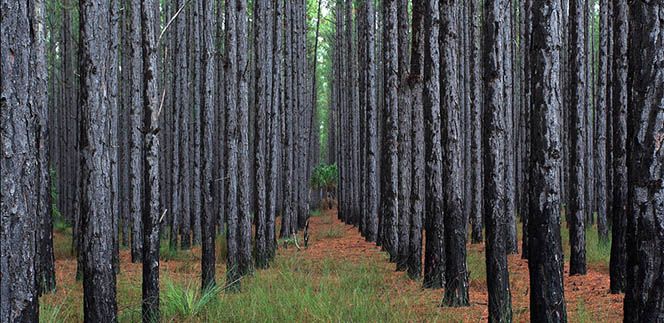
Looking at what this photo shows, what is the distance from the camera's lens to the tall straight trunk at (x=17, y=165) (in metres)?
3.45

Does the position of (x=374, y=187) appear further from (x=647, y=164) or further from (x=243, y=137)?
(x=647, y=164)

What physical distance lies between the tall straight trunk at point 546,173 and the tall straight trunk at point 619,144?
3503 mm

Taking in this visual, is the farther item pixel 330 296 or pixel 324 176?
pixel 324 176

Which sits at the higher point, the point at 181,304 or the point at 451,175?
the point at 451,175

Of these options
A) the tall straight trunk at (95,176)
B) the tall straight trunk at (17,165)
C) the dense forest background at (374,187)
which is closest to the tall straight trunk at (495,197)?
the dense forest background at (374,187)

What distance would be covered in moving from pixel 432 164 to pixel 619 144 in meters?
2.59

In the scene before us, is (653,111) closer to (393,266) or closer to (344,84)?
(393,266)

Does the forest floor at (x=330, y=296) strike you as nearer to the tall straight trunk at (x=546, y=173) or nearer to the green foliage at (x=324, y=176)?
the tall straight trunk at (x=546, y=173)

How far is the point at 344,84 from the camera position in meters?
29.9

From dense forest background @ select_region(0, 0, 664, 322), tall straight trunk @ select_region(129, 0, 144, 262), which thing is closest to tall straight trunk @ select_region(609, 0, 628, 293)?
dense forest background @ select_region(0, 0, 664, 322)

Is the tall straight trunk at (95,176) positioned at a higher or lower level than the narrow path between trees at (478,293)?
higher

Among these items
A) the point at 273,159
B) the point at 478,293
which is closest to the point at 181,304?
the point at 478,293

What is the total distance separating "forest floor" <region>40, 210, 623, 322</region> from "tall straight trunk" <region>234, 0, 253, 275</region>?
1.83ft

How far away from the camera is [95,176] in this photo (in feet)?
21.0
